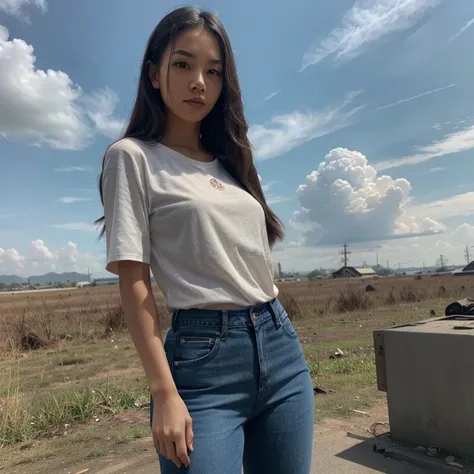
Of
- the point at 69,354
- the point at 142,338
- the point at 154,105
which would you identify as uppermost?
the point at 154,105

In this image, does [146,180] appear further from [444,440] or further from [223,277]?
[444,440]

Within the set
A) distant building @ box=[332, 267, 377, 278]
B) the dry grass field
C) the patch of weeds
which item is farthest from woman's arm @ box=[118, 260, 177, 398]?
distant building @ box=[332, 267, 377, 278]

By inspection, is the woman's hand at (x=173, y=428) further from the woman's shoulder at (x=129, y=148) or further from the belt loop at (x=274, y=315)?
the woman's shoulder at (x=129, y=148)

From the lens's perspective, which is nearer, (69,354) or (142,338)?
(142,338)

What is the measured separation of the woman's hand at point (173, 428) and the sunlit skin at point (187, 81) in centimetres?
75

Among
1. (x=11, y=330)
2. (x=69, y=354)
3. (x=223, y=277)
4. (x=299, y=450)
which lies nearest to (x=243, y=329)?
(x=223, y=277)

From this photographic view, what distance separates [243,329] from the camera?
1.29m

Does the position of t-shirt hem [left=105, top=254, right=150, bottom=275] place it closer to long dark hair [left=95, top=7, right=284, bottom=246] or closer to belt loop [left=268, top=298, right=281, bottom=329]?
long dark hair [left=95, top=7, right=284, bottom=246]

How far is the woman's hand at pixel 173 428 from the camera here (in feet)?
3.63

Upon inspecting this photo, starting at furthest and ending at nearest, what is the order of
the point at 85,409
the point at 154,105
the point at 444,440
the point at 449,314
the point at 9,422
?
1. the point at 85,409
2. the point at 9,422
3. the point at 449,314
4. the point at 444,440
5. the point at 154,105

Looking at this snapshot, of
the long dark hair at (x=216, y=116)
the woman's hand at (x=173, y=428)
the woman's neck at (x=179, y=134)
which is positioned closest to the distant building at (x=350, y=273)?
the long dark hair at (x=216, y=116)

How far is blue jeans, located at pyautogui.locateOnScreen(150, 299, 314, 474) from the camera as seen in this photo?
1184 mm

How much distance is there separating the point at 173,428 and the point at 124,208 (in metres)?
0.54

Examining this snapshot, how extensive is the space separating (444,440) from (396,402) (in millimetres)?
371
